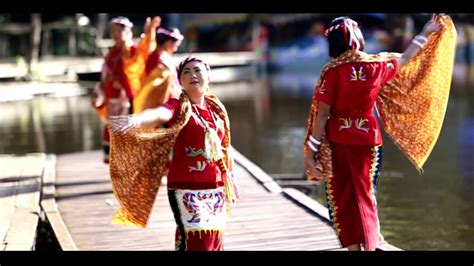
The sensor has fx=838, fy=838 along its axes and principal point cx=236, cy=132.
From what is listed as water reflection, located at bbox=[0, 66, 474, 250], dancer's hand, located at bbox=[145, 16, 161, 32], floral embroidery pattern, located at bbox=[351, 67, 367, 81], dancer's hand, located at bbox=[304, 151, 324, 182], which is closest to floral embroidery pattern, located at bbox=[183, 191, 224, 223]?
dancer's hand, located at bbox=[304, 151, 324, 182]

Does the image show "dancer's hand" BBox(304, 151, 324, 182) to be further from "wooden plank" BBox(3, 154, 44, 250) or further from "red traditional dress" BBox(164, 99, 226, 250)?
"wooden plank" BBox(3, 154, 44, 250)

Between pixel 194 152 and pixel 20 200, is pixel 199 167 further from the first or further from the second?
pixel 20 200

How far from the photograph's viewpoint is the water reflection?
671 cm

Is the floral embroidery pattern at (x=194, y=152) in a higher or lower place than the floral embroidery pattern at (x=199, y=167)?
higher

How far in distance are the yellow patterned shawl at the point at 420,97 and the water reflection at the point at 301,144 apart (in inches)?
48.8

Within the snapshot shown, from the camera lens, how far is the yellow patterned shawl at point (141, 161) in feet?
14.4

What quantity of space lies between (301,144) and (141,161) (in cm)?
782

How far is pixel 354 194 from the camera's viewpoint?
15.0 ft

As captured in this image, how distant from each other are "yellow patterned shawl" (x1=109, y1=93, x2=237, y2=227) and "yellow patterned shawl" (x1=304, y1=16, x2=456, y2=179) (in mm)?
1123

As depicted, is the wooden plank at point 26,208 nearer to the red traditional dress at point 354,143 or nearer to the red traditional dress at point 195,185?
the red traditional dress at point 195,185

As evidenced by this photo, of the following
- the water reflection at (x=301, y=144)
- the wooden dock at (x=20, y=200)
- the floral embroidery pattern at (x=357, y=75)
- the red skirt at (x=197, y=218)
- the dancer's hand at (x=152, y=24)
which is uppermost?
the dancer's hand at (x=152, y=24)

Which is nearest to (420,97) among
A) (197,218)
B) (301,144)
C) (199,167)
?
(199,167)

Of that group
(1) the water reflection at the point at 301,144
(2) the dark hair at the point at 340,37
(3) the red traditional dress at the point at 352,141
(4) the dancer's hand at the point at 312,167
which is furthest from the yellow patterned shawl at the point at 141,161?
(1) the water reflection at the point at 301,144
